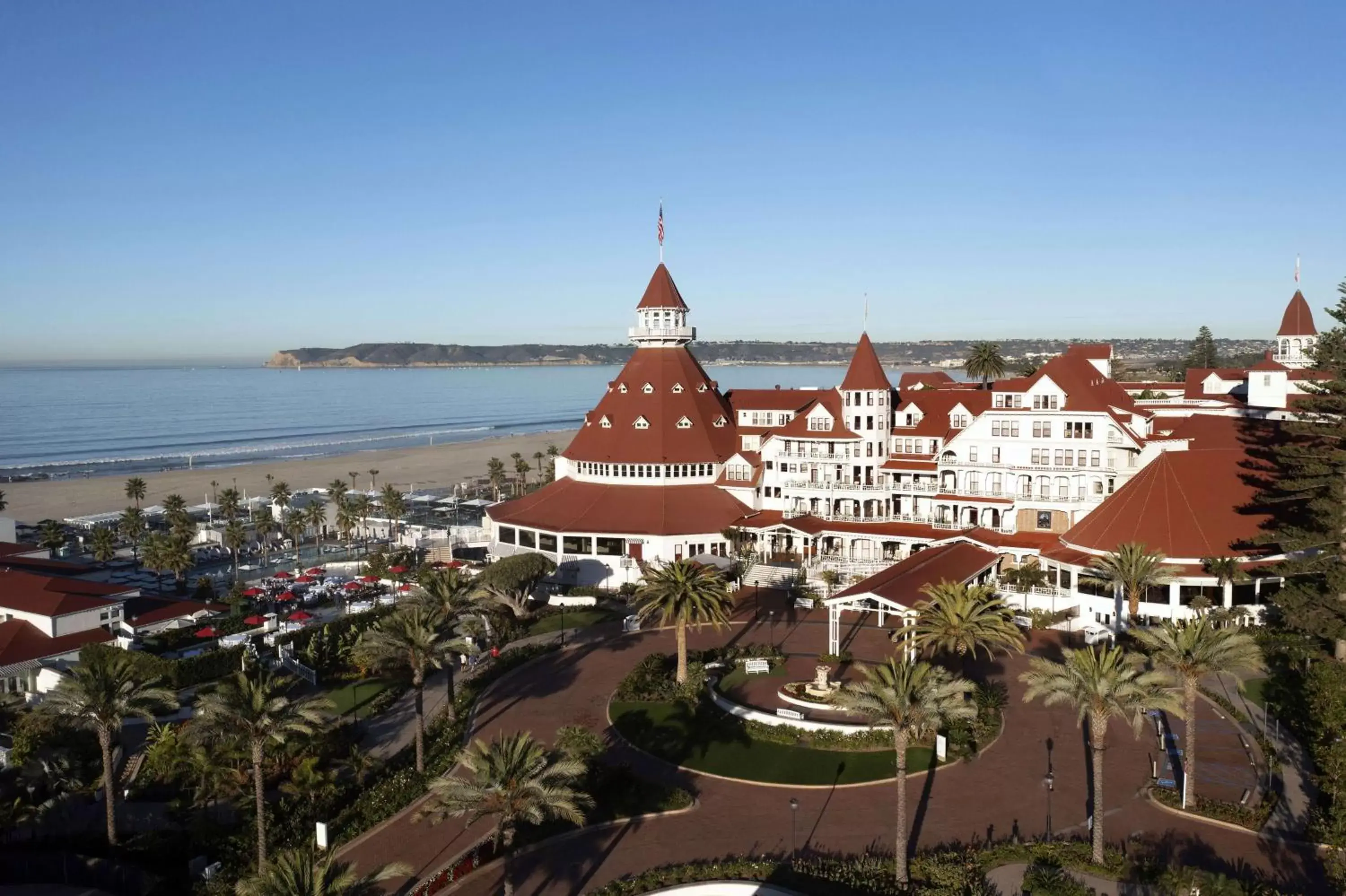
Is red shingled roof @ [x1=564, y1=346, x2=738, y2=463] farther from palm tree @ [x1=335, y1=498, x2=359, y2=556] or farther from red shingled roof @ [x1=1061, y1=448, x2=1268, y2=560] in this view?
red shingled roof @ [x1=1061, y1=448, x2=1268, y2=560]

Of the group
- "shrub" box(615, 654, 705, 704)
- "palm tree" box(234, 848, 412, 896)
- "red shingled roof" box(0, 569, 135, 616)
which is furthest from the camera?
"red shingled roof" box(0, 569, 135, 616)

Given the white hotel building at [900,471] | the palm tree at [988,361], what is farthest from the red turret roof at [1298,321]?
the palm tree at [988,361]

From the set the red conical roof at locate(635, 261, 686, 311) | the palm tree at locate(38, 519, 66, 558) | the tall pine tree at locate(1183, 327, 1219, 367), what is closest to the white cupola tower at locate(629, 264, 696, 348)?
the red conical roof at locate(635, 261, 686, 311)

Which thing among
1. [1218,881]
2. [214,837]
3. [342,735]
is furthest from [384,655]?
[1218,881]

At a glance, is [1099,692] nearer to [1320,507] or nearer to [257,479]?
[1320,507]

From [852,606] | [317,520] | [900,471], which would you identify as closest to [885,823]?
[852,606]

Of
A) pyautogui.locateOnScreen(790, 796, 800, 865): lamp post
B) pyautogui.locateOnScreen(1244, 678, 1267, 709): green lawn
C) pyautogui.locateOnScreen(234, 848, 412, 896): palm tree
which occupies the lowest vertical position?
pyautogui.locateOnScreen(790, 796, 800, 865): lamp post

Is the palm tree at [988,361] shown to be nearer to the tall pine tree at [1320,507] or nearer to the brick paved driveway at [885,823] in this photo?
the tall pine tree at [1320,507]

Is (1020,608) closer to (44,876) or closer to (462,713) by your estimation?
(462,713)
